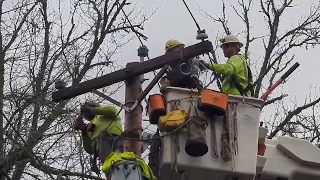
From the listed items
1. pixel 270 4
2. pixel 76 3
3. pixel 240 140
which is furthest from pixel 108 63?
pixel 240 140

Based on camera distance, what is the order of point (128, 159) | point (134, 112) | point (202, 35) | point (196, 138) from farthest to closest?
1. point (134, 112)
2. point (202, 35)
3. point (196, 138)
4. point (128, 159)

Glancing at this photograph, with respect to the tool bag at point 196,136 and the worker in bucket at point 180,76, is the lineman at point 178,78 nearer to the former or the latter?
the worker in bucket at point 180,76

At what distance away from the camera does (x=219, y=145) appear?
559cm

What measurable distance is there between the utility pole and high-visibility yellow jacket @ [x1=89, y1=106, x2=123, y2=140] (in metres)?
0.35

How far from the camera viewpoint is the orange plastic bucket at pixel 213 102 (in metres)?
5.55

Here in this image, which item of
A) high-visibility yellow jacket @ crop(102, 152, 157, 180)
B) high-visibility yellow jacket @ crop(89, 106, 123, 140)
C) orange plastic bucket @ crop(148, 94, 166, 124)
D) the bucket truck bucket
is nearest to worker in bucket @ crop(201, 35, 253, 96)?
Result: the bucket truck bucket

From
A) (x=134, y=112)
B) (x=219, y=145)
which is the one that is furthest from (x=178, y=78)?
(x=219, y=145)

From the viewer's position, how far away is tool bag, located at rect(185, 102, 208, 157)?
532cm

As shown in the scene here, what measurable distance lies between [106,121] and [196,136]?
1576mm

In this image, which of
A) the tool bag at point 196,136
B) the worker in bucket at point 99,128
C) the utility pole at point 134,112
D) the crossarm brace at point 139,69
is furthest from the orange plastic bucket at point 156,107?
the worker in bucket at point 99,128

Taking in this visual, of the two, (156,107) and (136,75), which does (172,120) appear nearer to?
(156,107)

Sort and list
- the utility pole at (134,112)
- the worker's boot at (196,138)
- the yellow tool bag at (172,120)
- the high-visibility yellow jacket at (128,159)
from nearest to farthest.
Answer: the high-visibility yellow jacket at (128,159) < the worker's boot at (196,138) < the yellow tool bag at (172,120) < the utility pole at (134,112)

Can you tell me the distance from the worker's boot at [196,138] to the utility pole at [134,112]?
64 cm

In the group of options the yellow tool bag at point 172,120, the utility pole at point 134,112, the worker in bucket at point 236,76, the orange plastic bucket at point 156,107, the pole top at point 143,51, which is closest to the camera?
the yellow tool bag at point 172,120
